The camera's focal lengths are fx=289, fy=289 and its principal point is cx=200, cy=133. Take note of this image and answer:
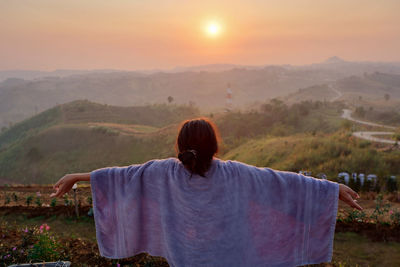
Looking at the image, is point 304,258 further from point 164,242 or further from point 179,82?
point 179,82

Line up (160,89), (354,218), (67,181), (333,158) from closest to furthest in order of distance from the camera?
(67,181), (354,218), (333,158), (160,89)

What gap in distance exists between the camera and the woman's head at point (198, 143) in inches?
77.2

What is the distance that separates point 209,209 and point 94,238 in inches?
164

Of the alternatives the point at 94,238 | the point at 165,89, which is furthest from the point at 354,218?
the point at 165,89

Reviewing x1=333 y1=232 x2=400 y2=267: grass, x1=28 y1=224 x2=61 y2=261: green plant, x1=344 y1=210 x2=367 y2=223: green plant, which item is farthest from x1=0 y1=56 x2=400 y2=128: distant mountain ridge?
x1=28 y1=224 x2=61 y2=261: green plant

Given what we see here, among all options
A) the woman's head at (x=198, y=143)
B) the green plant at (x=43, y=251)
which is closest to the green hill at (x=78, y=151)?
the green plant at (x=43, y=251)

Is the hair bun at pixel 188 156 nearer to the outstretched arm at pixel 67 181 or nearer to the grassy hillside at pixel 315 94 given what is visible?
the outstretched arm at pixel 67 181

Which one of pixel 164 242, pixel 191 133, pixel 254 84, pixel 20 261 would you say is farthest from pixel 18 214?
pixel 254 84

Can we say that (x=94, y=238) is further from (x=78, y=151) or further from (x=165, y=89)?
(x=165, y=89)

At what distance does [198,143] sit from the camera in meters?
1.97

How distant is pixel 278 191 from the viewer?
2.26 m

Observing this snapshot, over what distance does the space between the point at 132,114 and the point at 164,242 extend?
6013 cm

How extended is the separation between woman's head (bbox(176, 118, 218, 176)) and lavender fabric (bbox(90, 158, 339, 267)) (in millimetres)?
114

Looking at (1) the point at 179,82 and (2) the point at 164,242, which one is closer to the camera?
(2) the point at 164,242
